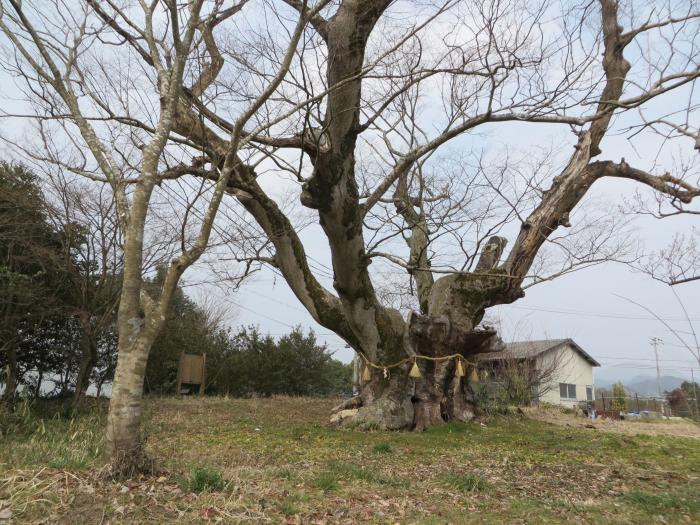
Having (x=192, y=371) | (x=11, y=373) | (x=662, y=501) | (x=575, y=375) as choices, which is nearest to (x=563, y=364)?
(x=575, y=375)

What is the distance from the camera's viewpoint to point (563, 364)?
2555cm

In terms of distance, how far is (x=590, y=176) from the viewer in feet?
31.9

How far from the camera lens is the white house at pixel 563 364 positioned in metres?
20.1

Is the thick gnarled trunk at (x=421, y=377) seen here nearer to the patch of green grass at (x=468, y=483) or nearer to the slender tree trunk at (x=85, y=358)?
the patch of green grass at (x=468, y=483)

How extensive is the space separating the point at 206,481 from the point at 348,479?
1.51m

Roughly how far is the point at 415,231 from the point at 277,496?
28.6 ft

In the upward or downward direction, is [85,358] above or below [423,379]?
above

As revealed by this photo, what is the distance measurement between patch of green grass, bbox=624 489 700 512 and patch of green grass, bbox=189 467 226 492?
3.35 meters

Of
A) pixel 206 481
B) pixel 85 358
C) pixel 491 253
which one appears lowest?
pixel 206 481

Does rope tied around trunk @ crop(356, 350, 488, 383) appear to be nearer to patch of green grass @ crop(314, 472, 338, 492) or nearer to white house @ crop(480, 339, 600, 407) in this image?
patch of green grass @ crop(314, 472, 338, 492)

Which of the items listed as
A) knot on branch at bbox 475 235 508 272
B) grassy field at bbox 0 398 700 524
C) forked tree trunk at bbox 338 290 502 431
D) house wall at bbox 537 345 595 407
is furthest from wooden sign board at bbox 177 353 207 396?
house wall at bbox 537 345 595 407

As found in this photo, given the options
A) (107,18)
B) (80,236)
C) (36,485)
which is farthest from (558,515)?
(80,236)

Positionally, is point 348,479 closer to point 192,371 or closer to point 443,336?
point 443,336

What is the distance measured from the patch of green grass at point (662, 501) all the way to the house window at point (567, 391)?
26.7 m
